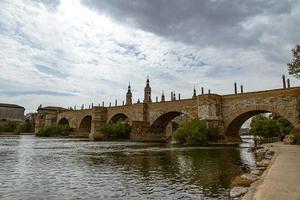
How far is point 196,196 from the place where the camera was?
981 cm

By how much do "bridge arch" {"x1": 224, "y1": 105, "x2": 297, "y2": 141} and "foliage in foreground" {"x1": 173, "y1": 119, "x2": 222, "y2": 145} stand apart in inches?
108

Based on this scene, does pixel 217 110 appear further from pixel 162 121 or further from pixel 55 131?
pixel 55 131

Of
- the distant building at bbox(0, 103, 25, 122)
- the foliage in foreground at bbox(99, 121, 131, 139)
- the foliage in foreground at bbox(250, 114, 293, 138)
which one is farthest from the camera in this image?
the distant building at bbox(0, 103, 25, 122)

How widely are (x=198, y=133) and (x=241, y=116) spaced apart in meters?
7.13

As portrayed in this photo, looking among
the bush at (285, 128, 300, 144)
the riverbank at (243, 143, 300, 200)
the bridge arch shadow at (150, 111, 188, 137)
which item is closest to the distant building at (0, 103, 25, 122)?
the bridge arch shadow at (150, 111, 188, 137)

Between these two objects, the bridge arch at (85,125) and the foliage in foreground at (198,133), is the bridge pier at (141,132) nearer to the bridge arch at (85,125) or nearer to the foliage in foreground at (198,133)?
the foliage in foreground at (198,133)

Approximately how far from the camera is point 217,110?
42.3 meters

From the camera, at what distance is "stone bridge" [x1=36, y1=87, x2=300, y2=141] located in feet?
116

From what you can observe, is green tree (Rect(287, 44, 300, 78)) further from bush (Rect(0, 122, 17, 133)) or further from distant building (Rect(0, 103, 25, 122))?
distant building (Rect(0, 103, 25, 122))

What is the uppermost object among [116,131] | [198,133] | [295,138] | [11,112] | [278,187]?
[11,112]

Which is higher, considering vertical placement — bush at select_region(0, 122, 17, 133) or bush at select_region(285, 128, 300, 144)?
bush at select_region(0, 122, 17, 133)

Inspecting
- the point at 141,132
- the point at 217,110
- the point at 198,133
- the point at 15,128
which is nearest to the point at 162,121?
the point at 141,132

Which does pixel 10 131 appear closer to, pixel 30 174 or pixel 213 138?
pixel 213 138

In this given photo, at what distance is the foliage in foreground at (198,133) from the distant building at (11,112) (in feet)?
398
